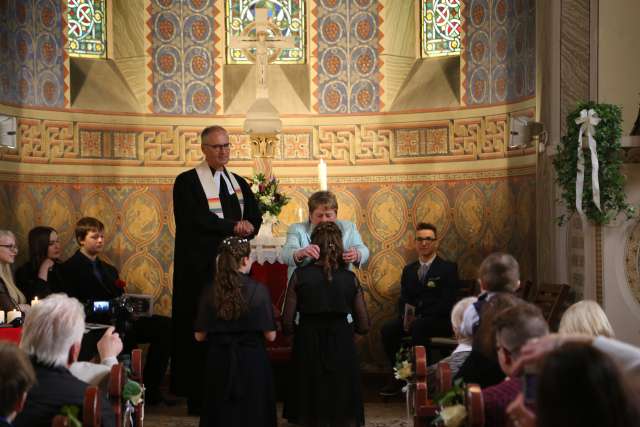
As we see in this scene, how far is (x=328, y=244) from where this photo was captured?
635cm

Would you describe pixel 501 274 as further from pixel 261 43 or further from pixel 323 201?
pixel 261 43

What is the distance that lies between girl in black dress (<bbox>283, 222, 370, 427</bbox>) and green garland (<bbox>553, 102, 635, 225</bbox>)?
184 centimetres

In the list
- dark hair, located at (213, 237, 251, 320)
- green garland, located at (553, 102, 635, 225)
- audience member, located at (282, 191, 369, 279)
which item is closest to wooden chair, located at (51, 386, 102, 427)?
dark hair, located at (213, 237, 251, 320)

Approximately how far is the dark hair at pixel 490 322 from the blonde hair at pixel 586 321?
218mm

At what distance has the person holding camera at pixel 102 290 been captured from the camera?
805 centimetres

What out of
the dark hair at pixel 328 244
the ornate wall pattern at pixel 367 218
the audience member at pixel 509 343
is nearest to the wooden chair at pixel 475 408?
the audience member at pixel 509 343

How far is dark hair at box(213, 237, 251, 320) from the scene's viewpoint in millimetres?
5906

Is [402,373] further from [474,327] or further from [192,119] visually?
[192,119]

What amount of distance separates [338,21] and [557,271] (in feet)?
13.9

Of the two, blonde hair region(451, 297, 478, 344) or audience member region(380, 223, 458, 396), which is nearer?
blonde hair region(451, 297, 478, 344)

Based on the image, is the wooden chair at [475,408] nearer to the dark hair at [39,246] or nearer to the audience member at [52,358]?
the audience member at [52,358]

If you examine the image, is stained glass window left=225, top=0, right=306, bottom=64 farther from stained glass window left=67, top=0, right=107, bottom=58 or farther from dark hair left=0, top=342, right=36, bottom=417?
dark hair left=0, top=342, right=36, bottom=417

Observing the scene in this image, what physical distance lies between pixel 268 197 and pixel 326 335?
3.38 meters

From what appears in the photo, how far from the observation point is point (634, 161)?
736cm
